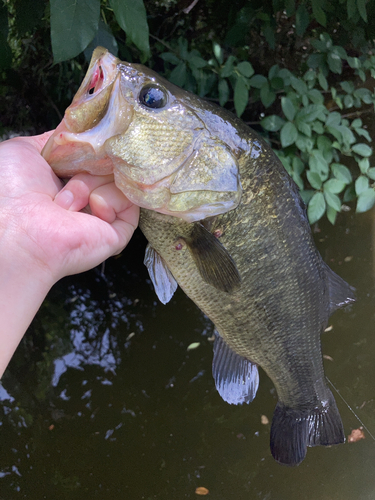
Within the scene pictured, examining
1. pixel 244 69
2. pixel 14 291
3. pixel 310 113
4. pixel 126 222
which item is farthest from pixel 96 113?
pixel 310 113

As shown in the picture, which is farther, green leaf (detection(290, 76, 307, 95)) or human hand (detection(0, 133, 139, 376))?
green leaf (detection(290, 76, 307, 95))

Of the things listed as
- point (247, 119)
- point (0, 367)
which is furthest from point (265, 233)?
point (247, 119)

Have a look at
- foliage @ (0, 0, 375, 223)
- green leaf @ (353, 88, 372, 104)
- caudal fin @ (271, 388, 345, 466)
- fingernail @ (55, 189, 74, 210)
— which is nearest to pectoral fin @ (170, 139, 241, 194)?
fingernail @ (55, 189, 74, 210)

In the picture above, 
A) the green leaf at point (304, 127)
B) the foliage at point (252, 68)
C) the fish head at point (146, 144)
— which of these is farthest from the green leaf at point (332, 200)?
the fish head at point (146, 144)

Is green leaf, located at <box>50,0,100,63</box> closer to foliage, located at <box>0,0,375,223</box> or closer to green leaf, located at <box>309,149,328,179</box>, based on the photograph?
foliage, located at <box>0,0,375,223</box>

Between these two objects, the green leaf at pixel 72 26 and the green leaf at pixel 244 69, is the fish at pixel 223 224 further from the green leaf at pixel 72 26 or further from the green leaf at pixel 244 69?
the green leaf at pixel 244 69

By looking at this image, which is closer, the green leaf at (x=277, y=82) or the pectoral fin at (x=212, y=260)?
the pectoral fin at (x=212, y=260)
